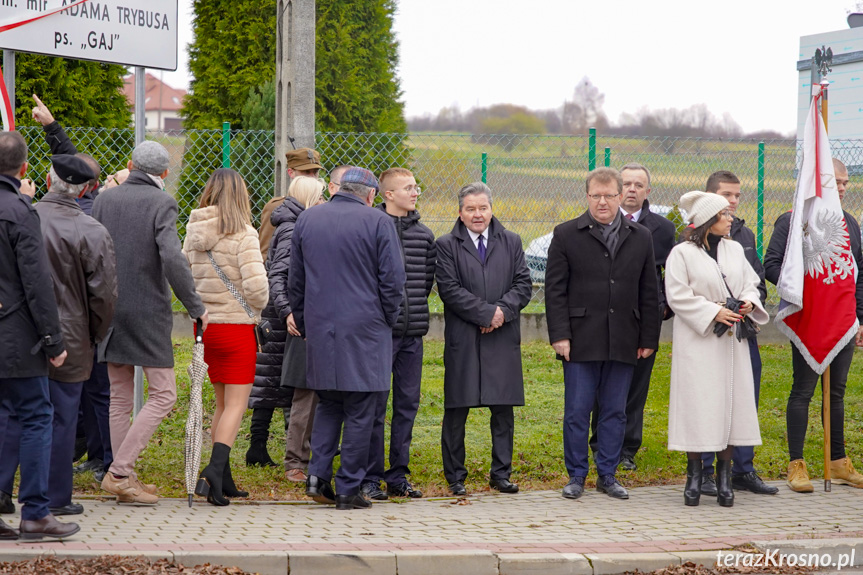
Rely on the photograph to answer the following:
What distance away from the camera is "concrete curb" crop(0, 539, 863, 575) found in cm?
499

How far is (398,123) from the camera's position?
641 inches

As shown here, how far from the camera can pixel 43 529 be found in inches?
205

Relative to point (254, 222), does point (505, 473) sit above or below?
below

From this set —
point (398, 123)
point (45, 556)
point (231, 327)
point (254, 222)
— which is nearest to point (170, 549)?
point (45, 556)

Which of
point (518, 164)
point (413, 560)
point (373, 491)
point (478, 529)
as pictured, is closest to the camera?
point (413, 560)

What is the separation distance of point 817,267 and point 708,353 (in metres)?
1.21

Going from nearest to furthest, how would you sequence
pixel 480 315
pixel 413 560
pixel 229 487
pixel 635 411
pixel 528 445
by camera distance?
pixel 413 560 < pixel 229 487 < pixel 480 315 < pixel 635 411 < pixel 528 445

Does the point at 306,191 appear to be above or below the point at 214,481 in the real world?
above

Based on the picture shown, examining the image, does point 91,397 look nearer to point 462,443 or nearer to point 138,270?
point 138,270

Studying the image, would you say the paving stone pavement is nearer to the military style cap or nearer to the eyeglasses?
the eyeglasses

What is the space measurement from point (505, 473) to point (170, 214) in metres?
2.70

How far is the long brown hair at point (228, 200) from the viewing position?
6.27 meters

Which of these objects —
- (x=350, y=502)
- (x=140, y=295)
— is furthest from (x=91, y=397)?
(x=350, y=502)

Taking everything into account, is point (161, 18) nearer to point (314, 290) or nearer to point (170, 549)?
point (314, 290)
